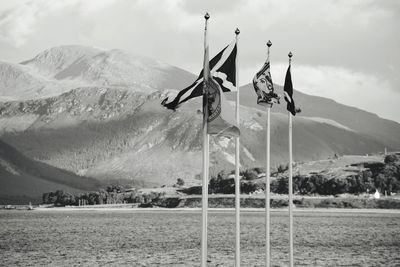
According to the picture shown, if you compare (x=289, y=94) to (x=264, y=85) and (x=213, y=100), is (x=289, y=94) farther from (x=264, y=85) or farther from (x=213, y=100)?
(x=213, y=100)

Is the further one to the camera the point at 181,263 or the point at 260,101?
the point at 181,263

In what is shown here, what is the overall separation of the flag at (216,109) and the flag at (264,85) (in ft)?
21.7

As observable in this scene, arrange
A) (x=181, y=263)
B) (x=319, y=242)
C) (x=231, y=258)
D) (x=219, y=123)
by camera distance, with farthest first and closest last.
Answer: (x=319, y=242), (x=231, y=258), (x=181, y=263), (x=219, y=123)

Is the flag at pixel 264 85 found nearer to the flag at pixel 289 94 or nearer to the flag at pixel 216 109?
the flag at pixel 289 94

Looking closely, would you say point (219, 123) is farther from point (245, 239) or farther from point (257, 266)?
point (245, 239)

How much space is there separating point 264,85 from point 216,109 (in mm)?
7969

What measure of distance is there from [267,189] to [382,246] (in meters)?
55.4

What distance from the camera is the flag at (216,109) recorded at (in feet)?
99.5

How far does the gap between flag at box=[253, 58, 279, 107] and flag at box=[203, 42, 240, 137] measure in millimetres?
6601

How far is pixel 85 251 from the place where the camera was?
85.0m

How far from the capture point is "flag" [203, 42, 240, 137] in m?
30.3

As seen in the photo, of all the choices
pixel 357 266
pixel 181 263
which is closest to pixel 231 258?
pixel 181 263

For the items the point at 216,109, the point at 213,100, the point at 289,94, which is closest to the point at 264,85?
the point at 289,94

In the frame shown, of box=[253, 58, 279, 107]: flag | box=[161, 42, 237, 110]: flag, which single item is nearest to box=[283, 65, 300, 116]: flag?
box=[253, 58, 279, 107]: flag
